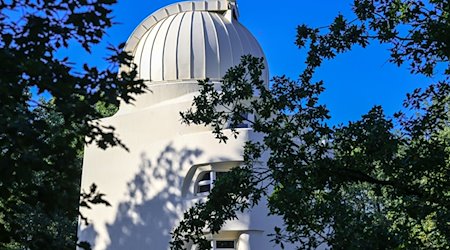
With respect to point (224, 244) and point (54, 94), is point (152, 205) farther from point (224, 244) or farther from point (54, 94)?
point (54, 94)

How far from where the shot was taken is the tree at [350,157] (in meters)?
5.86

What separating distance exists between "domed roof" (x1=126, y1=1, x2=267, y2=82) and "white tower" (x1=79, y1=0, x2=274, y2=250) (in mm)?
28

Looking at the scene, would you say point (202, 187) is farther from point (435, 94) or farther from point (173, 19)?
point (435, 94)

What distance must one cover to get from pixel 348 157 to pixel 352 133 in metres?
0.28

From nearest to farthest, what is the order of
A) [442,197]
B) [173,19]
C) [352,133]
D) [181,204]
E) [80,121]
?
[80,121] → [442,197] → [352,133] → [181,204] → [173,19]

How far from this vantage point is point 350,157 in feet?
21.0

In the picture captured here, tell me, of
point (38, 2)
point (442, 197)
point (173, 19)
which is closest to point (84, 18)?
point (38, 2)

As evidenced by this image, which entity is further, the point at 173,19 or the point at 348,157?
the point at 173,19

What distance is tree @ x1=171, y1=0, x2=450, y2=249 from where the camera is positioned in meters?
5.86

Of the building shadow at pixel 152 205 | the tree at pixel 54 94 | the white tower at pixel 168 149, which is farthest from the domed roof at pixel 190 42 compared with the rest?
the tree at pixel 54 94

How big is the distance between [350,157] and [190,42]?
10.5m

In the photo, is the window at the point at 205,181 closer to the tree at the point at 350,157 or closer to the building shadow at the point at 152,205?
the building shadow at the point at 152,205

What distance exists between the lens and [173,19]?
56.9ft

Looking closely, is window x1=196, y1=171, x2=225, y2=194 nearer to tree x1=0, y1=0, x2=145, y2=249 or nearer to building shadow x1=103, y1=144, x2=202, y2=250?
building shadow x1=103, y1=144, x2=202, y2=250
